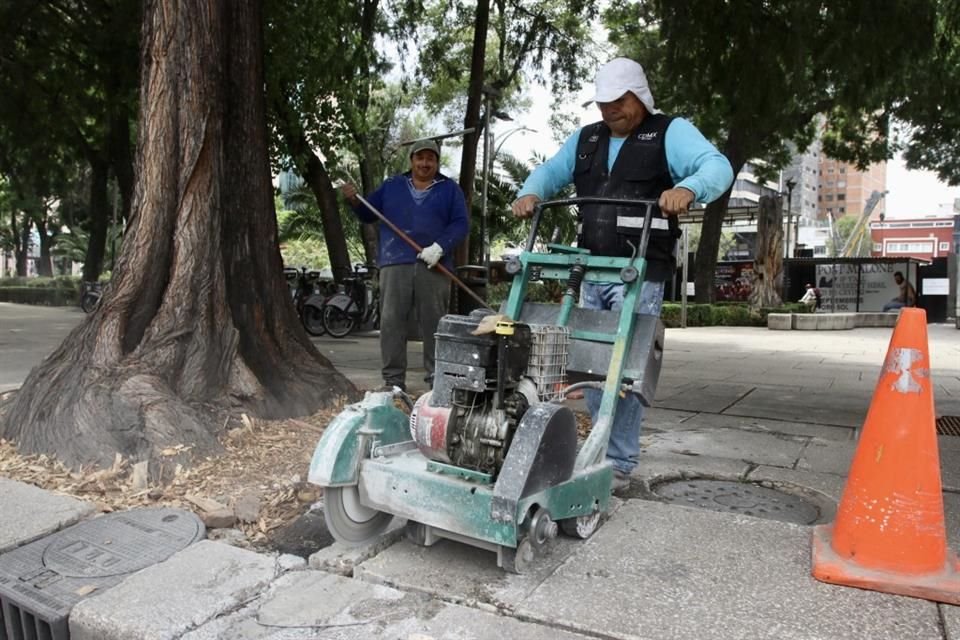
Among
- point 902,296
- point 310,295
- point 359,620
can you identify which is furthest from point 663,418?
point 902,296

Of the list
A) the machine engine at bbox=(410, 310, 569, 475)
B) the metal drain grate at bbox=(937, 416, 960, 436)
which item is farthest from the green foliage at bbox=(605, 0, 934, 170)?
the machine engine at bbox=(410, 310, 569, 475)

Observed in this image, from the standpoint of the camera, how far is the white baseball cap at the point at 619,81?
3207 millimetres

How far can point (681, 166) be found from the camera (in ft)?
10.5

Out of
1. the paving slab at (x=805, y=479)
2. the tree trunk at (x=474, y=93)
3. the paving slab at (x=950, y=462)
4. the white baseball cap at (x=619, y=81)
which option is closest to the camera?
the white baseball cap at (x=619, y=81)

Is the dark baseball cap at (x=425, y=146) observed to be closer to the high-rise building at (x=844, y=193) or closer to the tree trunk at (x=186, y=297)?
the tree trunk at (x=186, y=297)

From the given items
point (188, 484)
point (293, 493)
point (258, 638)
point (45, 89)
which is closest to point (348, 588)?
point (258, 638)

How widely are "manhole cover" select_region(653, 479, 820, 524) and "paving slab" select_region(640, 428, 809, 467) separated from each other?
51 centimetres

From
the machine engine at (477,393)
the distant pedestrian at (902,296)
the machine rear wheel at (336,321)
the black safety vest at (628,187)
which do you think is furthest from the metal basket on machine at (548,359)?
the distant pedestrian at (902,296)

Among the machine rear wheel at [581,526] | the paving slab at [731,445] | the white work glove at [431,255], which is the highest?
the white work glove at [431,255]

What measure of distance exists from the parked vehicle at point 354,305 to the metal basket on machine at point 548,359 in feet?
30.6

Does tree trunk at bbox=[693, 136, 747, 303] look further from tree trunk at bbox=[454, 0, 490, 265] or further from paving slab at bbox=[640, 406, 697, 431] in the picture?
paving slab at bbox=[640, 406, 697, 431]

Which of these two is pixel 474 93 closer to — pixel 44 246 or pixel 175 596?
pixel 175 596

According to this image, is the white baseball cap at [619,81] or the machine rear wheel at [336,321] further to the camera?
the machine rear wheel at [336,321]

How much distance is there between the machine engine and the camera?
2531 mm
